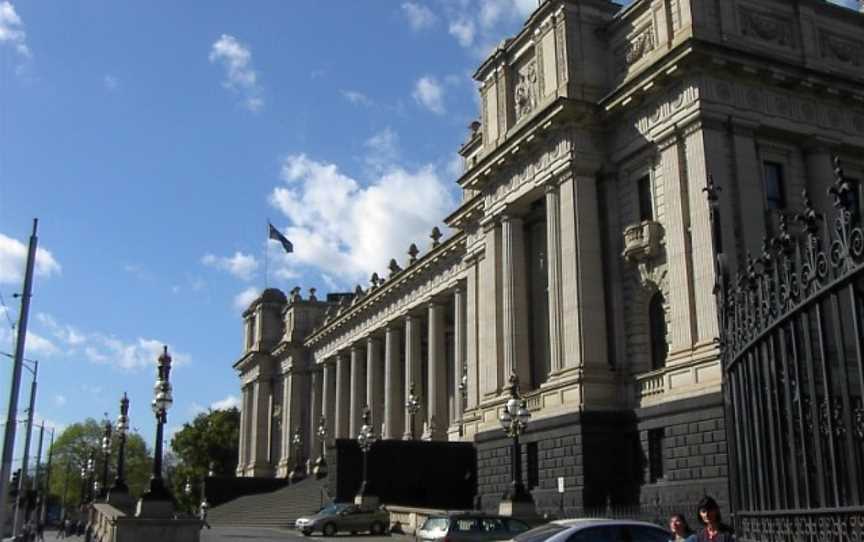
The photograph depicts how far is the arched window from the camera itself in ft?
118

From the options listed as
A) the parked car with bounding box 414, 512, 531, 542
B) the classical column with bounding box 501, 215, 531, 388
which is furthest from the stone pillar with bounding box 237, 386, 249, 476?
the parked car with bounding box 414, 512, 531, 542

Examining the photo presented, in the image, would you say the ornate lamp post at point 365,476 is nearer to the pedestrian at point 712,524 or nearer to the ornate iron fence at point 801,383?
the pedestrian at point 712,524

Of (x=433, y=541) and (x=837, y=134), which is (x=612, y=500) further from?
(x=837, y=134)

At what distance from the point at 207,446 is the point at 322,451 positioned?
156ft

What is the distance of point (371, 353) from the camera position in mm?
71812

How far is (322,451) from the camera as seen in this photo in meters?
76.5

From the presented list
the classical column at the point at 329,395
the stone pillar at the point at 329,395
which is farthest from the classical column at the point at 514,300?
the classical column at the point at 329,395

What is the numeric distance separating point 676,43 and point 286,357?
63.6 m

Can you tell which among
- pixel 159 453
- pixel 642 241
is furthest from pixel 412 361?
pixel 159 453

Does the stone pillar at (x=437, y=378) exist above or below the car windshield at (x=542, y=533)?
above

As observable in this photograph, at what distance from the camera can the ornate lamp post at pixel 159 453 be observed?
24.4m

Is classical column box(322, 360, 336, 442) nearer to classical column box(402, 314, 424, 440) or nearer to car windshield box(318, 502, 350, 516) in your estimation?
classical column box(402, 314, 424, 440)

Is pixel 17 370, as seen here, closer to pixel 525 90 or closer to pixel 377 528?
pixel 377 528

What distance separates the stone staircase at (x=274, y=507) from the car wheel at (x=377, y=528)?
1263 cm
